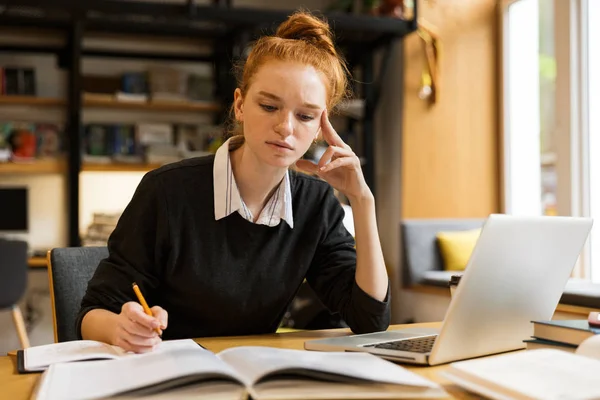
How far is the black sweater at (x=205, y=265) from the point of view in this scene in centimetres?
139

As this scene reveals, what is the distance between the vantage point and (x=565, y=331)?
3.38 ft

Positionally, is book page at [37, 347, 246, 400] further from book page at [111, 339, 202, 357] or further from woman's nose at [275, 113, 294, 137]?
woman's nose at [275, 113, 294, 137]

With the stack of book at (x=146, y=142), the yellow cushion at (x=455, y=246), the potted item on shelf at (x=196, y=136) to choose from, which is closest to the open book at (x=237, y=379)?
the yellow cushion at (x=455, y=246)

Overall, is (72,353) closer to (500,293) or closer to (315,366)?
(315,366)

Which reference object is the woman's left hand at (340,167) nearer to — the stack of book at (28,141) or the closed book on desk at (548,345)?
the closed book on desk at (548,345)

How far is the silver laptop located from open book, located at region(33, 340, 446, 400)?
149mm

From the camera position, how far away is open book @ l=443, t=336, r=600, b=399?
0.79 metres

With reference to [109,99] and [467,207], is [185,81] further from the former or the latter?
[467,207]

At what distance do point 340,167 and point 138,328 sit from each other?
1.84 ft

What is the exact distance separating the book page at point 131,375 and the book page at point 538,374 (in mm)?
296

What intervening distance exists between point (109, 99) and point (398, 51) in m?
1.91

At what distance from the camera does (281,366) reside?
0.82 m

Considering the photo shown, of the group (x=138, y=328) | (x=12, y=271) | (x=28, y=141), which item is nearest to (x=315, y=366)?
(x=138, y=328)

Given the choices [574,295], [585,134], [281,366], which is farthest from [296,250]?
[585,134]
